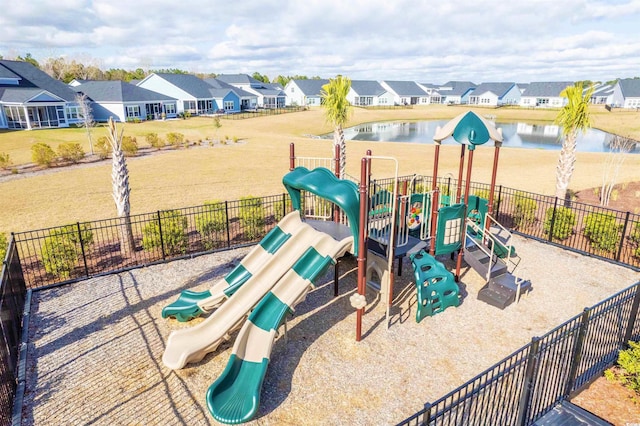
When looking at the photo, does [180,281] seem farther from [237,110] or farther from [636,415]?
[237,110]

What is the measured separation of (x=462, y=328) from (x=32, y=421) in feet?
26.7

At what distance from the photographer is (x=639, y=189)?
20031 millimetres

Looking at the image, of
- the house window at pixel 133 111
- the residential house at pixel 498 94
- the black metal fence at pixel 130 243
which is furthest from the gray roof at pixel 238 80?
the black metal fence at pixel 130 243

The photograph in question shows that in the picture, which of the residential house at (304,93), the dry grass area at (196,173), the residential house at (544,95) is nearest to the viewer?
the dry grass area at (196,173)

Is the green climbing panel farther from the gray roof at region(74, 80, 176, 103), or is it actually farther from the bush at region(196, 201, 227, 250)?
the gray roof at region(74, 80, 176, 103)

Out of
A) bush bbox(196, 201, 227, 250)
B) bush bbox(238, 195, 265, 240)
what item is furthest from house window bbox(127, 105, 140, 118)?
bush bbox(238, 195, 265, 240)

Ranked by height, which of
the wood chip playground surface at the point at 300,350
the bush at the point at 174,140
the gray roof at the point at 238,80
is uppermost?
the gray roof at the point at 238,80

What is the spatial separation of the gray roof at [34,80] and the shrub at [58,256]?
4585cm

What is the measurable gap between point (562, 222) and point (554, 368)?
885cm

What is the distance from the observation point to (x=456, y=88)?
132 m

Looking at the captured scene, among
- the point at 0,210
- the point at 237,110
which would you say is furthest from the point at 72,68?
the point at 0,210

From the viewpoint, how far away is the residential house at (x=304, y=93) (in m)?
101

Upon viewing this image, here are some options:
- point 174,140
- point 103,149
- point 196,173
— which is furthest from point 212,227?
point 174,140

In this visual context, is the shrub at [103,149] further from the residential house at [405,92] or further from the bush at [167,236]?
the residential house at [405,92]
